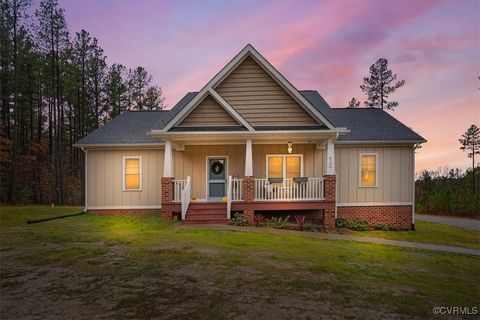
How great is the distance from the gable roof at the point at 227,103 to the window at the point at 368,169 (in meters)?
2.99

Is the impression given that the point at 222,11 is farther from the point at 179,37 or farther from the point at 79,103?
the point at 79,103

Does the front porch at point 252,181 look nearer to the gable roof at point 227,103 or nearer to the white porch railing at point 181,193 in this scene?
the white porch railing at point 181,193

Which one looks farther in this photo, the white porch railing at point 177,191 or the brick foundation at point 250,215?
the white porch railing at point 177,191

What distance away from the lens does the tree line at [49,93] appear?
21609 mm

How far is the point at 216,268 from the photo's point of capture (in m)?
5.64

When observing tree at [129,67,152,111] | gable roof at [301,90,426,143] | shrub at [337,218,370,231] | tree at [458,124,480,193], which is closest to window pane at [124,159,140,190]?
shrub at [337,218,370,231]

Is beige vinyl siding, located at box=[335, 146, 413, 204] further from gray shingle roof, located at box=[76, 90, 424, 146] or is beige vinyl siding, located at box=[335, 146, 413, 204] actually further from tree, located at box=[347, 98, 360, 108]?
tree, located at box=[347, 98, 360, 108]

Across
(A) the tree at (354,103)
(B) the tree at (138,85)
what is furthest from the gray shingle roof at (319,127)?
(A) the tree at (354,103)

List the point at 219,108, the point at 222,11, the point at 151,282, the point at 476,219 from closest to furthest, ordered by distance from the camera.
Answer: the point at 151,282
the point at 219,108
the point at 222,11
the point at 476,219

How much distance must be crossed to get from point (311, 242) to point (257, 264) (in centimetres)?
313

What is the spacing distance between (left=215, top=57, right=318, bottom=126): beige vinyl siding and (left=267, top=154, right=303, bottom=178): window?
2.20 metres

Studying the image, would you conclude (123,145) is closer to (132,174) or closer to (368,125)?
(132,174)

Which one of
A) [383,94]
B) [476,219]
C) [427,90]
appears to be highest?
[383,94]

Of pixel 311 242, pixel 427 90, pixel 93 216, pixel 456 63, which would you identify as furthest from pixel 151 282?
pixel 427 90
